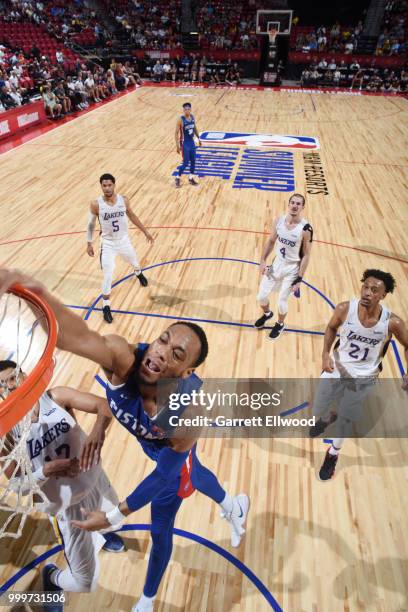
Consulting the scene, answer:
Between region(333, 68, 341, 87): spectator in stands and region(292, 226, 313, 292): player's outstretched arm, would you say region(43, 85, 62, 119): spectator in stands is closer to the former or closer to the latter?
region(292, 226, 313, 292): player's outstretched arm

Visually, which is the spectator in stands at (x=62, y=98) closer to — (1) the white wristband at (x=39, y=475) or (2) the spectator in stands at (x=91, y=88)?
(2) the spectator in stands at (x=91, y=88)

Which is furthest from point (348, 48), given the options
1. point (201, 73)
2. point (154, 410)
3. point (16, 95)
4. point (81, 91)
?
point (154, 410)

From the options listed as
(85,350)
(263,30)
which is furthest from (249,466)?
(263,30)

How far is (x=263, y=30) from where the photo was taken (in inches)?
927

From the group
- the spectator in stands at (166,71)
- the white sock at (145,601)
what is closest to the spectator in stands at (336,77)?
the spectator in stands at (166,71)

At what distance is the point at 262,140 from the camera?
13.0 metres

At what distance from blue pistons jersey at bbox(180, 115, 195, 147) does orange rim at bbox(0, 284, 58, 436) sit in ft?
25.8

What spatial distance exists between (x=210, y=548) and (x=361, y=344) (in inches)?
75.5

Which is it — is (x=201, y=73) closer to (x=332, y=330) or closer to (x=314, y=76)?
(x=314, y=76)

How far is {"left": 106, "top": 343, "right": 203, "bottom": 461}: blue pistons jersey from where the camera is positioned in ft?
7.03

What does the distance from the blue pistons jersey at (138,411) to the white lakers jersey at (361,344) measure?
1554mm

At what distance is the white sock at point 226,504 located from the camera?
9.66 ft

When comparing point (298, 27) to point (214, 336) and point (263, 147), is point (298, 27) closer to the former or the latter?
point (263, 147)

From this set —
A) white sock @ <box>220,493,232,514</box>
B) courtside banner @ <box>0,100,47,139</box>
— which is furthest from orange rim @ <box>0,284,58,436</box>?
courtside banner @ <box>0,100,47,139</box>
